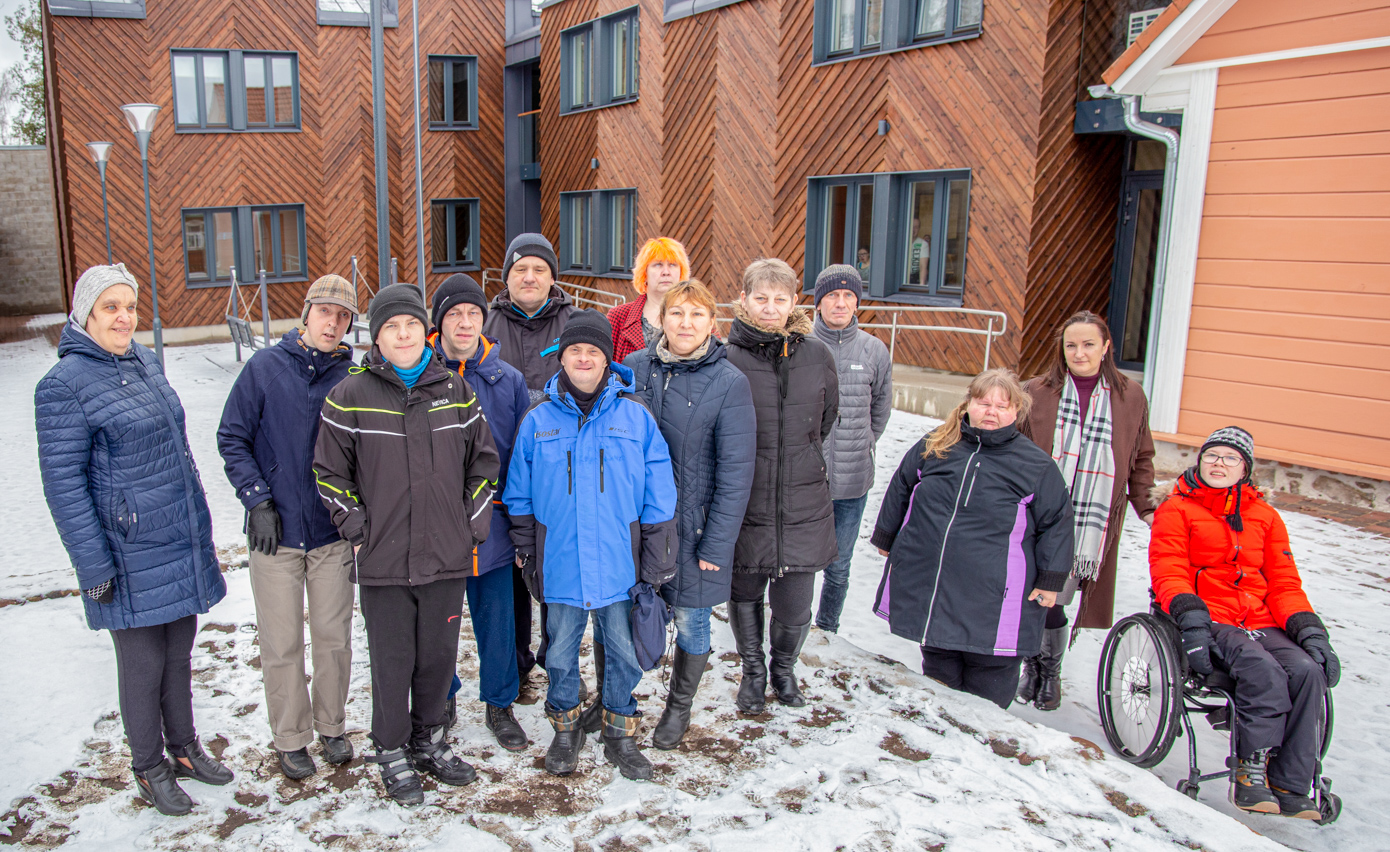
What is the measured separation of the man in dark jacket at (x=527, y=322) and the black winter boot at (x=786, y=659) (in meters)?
0.96

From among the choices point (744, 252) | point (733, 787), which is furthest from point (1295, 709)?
point (744, 252)

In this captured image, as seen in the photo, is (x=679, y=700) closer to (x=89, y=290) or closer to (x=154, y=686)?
(x=154, y=686)

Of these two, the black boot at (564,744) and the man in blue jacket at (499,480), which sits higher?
the man in blue jacket at (499,480)

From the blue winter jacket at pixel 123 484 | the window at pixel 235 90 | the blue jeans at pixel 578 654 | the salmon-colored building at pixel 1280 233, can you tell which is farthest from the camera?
the window at pixel 235 90

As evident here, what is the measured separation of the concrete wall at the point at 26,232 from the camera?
21844 mm

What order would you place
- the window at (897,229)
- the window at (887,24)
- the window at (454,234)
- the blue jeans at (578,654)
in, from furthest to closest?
the window at (454,234), the window at (897,229), the window at (887,24), the blue jeans at (578,654)

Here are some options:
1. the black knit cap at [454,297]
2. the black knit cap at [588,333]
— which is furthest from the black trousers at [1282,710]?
the black knit cap at [454,297]

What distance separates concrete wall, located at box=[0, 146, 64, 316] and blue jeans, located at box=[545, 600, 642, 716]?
24.2m

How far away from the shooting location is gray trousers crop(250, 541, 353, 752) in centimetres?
301

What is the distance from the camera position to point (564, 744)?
319 cm

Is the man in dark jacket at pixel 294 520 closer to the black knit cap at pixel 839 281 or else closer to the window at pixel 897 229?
the black knit cap at pixel 839 281

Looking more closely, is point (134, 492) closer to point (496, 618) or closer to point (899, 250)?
point (496, 618)

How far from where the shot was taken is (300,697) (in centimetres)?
308

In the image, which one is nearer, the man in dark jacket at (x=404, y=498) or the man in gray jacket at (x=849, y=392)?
the man in dark jacket at (x=404, y=498)
